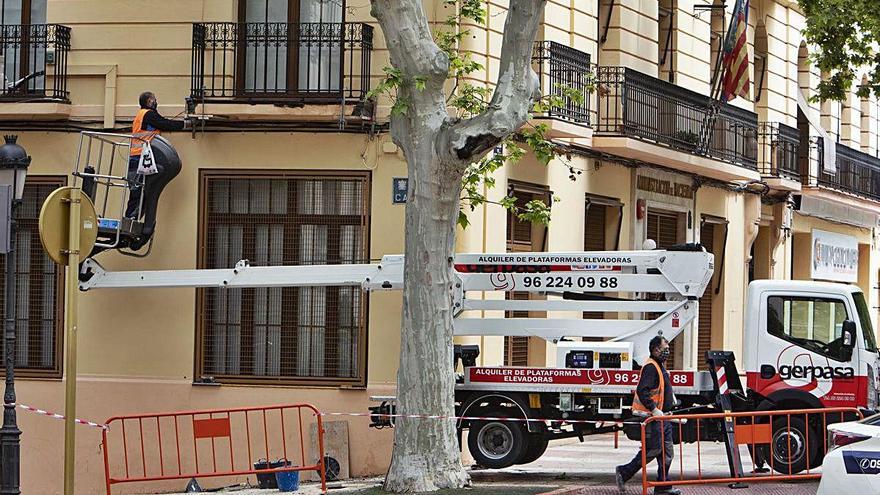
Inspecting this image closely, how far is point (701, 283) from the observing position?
1667 cm

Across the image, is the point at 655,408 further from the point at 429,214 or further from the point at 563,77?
the point at 563,77

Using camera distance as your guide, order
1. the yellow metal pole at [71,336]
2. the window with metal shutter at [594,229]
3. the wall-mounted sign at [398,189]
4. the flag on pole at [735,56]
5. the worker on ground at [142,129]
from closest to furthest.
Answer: the yellow metal pole at [71,336]
the worker on ground at [142,129]
the wall-mounted sign at [398,189]
the window with metal shutter at [594,229]
the flag on pole at [735,56]

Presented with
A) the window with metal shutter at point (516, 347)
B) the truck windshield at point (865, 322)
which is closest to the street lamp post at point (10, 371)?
the window with metal shutter at point (516, 347)

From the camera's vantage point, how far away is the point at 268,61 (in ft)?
63.9

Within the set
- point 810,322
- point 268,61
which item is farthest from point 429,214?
point 268,61

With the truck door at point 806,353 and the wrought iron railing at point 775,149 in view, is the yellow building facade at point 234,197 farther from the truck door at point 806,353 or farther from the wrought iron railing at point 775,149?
the wrought iron railing at point 775,149

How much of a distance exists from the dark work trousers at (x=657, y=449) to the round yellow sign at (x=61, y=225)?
622 cm

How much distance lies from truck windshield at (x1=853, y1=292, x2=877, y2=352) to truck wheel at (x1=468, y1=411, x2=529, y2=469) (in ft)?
13.9

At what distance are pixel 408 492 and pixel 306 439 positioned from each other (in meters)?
4.51

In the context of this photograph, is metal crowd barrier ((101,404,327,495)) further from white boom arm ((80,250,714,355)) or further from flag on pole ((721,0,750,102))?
flag on pole ((721,0,750,102))

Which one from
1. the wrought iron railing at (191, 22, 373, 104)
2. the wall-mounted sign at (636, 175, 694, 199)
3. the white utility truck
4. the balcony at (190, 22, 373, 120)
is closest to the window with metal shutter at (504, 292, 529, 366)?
the white utility truck

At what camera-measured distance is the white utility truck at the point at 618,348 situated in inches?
651

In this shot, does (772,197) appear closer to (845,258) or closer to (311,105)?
(845,258)

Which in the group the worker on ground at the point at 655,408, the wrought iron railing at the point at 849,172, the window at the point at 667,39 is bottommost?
the worker on ground at the point at 655,408
